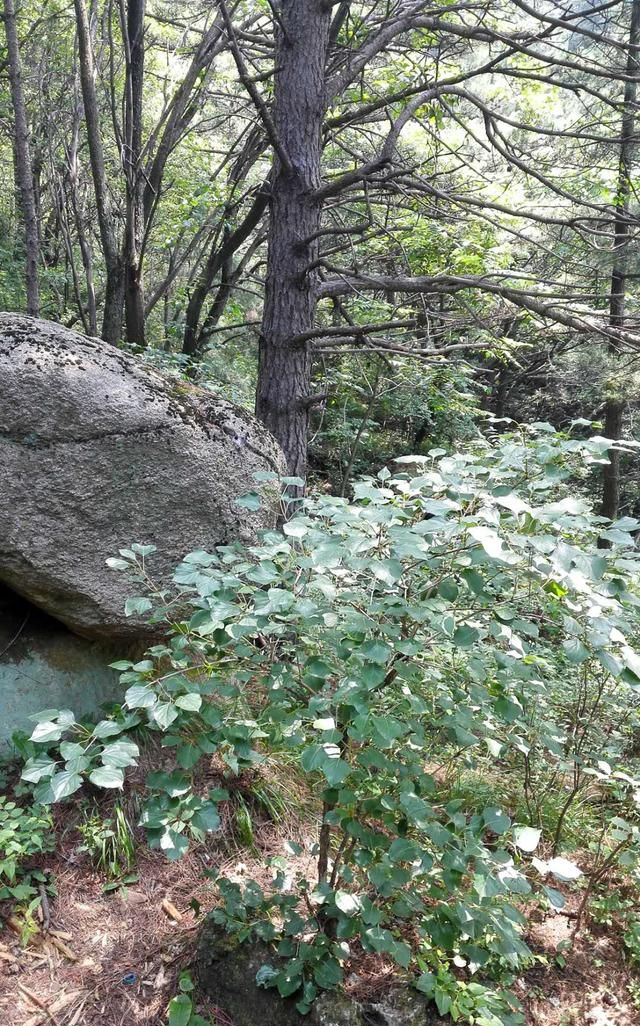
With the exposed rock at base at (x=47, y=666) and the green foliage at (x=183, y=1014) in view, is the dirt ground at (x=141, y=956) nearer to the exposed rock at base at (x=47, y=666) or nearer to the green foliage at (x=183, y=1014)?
the green foliage at (x=183, y=1014)

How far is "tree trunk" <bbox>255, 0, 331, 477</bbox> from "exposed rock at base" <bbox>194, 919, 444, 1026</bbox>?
2595 millimetres

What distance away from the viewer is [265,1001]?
207 centimetres

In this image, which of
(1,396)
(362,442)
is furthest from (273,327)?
(362,442)

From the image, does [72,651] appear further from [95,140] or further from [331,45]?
[331,45]

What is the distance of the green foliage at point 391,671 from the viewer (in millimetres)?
1434

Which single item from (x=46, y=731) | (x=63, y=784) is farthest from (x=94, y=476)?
(x=63, y=784)

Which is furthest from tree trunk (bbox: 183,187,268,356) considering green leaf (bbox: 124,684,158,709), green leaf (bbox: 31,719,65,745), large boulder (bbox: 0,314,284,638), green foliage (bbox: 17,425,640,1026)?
green leaf (bbox: 31,719,65,745)

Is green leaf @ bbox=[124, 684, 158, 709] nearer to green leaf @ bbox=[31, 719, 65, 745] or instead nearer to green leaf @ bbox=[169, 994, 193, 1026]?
green leaf @ bbox=[31, 719, 65, 745]

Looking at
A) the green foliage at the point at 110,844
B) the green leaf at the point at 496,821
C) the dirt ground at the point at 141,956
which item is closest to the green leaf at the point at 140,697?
the green leaf at the point at 496,821

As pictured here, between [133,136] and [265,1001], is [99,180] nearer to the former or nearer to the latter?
[133,136]

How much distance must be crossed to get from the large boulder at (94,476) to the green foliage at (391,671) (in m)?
0.96

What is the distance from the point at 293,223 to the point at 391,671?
10.5ft

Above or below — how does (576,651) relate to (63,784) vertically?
above

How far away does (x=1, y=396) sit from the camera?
8.54 feet
